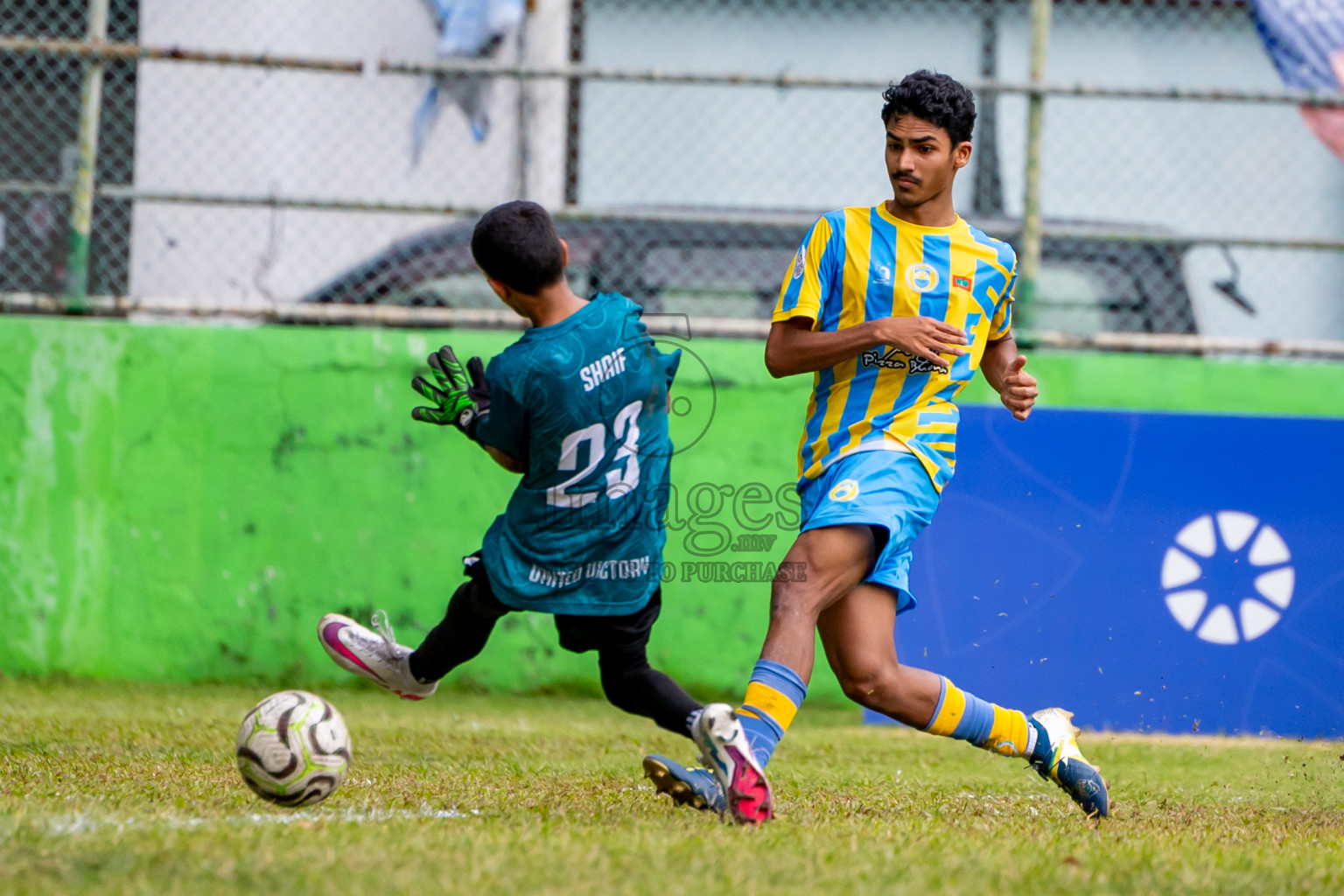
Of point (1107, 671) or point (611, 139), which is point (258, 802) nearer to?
point (1107, 671)

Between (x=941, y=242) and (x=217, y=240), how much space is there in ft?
20.3

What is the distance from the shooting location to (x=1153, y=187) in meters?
9.02

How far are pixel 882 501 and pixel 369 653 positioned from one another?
1.68 metres

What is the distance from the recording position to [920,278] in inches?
144

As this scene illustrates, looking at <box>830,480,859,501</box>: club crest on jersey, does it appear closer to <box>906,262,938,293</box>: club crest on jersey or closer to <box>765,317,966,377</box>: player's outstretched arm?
<box>765,317,966,377</box>: player's outstretched arm

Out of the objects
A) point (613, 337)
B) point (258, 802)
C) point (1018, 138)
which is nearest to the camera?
point (258, 802)

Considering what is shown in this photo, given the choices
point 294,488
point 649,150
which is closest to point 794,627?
point 294,488

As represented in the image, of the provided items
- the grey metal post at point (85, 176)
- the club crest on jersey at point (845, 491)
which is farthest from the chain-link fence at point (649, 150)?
the club crest on jersey at point (845, 491)

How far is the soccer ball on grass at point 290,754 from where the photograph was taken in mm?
3312

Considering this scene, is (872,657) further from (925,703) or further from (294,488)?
(294,488)

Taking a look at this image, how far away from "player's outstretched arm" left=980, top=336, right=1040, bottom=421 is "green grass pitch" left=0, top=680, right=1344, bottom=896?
1.08m

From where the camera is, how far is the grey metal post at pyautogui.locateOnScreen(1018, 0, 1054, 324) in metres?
6.50

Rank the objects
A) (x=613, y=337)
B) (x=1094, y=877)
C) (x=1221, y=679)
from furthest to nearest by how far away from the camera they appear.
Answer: (x=1221, y=679)
(x=613, y=337)
(x=1094, y=877)

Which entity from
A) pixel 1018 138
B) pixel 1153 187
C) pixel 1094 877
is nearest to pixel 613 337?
pixel 1094 877
